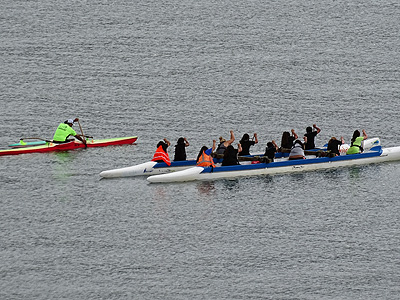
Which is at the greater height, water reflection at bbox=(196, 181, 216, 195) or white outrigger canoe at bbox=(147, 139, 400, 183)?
white outrigger canoe at bbox=(147, 139, 400, 183)

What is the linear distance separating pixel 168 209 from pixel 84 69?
28.9 metres

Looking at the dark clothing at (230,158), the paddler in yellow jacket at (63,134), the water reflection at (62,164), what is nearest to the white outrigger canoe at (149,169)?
the dark clothing at (230,158)

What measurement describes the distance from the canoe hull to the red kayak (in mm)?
7473

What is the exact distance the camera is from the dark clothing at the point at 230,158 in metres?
45.0

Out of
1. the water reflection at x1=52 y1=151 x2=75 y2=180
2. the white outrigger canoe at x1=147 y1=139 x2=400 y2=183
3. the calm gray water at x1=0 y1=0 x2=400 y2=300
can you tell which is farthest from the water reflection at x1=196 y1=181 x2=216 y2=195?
the water reflection at x1=52 y1=151 x2=75 y2=180

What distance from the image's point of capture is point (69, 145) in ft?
165

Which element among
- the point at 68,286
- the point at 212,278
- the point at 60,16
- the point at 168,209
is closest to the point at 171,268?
the point at 212,278

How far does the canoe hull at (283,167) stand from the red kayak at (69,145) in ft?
24.5

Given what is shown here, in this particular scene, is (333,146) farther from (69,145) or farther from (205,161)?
(69,145)

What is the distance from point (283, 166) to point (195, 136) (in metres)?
8.87

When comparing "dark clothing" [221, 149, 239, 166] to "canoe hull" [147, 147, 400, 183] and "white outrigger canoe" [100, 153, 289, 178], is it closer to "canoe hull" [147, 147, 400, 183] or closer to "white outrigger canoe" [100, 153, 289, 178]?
"canoe hull" [147, 147, 400, 183]

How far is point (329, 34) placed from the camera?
75.8m

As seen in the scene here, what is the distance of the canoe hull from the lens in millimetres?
44375

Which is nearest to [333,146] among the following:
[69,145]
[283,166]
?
[283,166]
